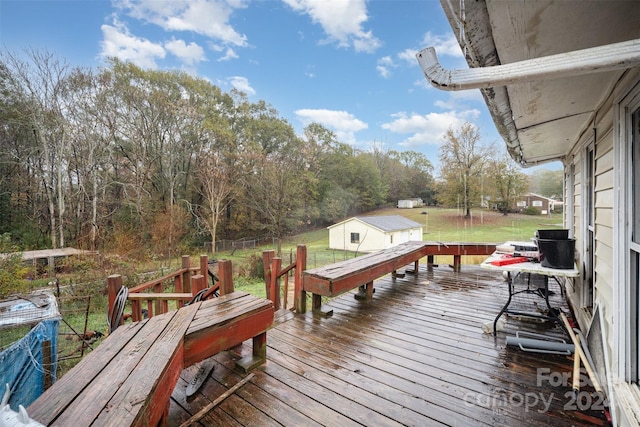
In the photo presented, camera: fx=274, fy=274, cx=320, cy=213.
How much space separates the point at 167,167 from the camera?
15773mm

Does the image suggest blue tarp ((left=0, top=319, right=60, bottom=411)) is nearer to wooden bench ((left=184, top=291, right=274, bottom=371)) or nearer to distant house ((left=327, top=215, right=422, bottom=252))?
wooden bench ((left=184, top=291, right=274, bottom=371))

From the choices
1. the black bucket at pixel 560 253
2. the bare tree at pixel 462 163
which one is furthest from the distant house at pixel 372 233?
the black bucket at pixel 560 253

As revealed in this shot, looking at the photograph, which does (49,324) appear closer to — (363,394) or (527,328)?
(363,394)

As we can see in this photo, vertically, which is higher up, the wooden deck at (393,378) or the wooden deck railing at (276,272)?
the wooden deck railing at (276,272)

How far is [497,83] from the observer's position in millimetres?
994

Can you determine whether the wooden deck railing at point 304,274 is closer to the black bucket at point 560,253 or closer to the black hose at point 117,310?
the black hose at point 117,310

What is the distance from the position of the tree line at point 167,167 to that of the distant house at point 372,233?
2.53 m

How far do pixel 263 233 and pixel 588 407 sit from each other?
18723mm

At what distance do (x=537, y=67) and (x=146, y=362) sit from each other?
6.60 ft

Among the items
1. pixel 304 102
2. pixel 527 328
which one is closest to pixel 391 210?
pixel 304 102

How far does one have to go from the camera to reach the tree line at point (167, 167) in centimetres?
1070

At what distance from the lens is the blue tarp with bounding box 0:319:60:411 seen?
253 centimetres

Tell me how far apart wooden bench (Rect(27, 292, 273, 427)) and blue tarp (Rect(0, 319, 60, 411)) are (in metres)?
1.95

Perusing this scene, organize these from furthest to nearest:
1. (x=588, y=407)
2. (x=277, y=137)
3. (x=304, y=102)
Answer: (x=304, y=102) < (x=277, y=137) < (x=588, y=407)
